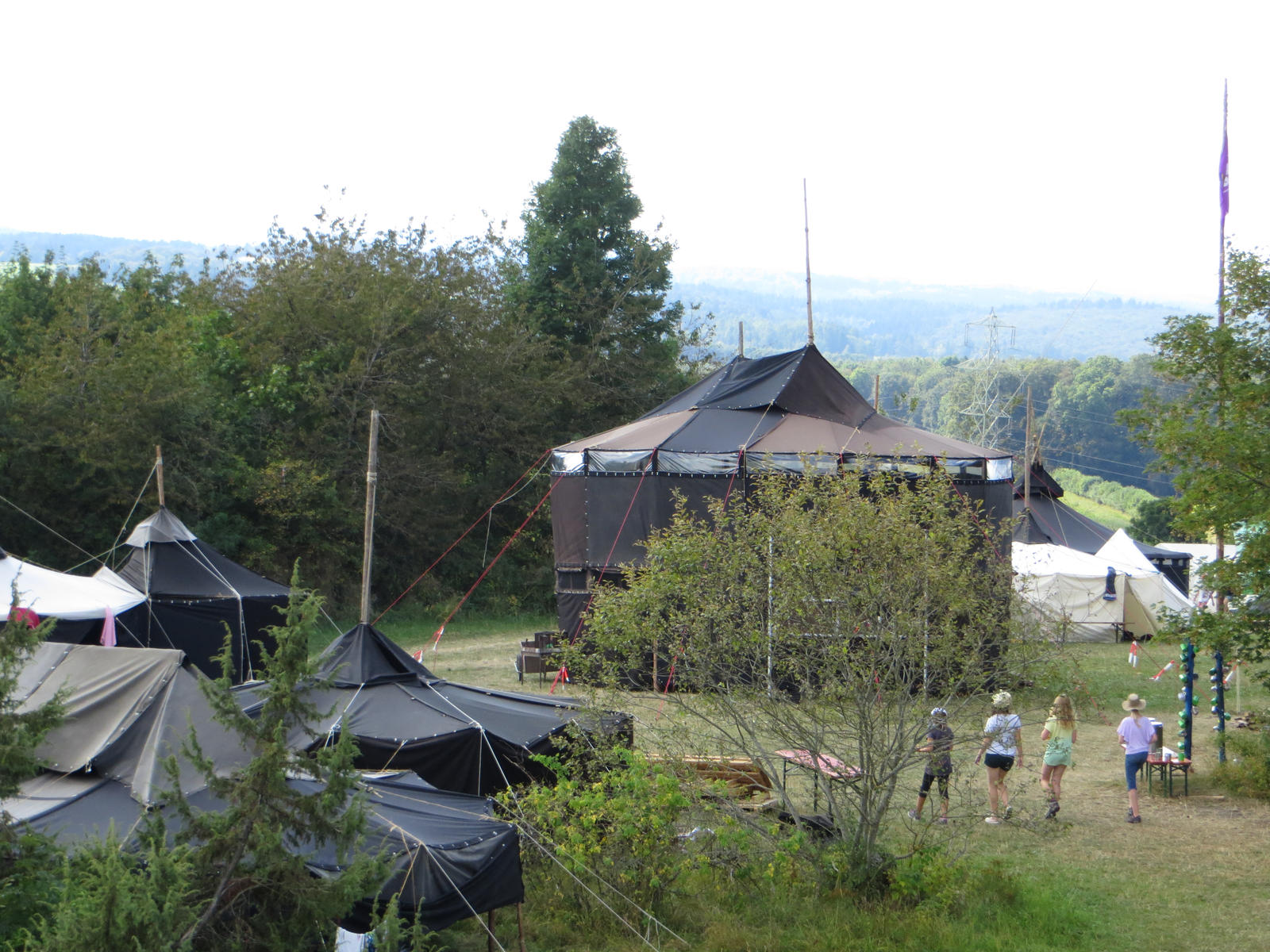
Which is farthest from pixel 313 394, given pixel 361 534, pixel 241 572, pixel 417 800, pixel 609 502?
pixel 417 800

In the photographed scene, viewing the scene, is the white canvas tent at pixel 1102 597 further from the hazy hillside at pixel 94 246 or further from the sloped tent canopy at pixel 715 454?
the hazy hillside at pixel 94 246

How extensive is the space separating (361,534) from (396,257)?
6.61 m

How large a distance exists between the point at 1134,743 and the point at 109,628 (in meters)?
12.5

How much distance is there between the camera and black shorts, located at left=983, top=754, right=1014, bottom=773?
32.1 feet

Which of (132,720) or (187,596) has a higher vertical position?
(132,720)

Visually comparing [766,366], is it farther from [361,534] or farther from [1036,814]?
[361,534]

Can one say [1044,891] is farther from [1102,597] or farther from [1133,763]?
[1102,597]

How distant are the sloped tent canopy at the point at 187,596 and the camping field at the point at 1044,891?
8407 mm

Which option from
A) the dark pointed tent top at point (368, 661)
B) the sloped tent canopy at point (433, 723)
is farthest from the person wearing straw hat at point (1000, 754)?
the dark pointed tent top at point (368, 661)

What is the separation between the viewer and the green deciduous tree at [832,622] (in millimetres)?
7750

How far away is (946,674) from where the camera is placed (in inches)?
313

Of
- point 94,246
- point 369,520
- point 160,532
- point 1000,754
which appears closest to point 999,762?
point 1000,754

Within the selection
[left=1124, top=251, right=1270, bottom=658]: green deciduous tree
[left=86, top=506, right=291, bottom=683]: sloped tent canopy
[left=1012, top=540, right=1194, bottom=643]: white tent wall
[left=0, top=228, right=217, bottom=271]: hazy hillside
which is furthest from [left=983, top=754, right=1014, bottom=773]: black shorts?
[left=0, top=228, right=217, bottom=271]: hazy hillside

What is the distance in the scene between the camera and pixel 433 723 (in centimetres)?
934
